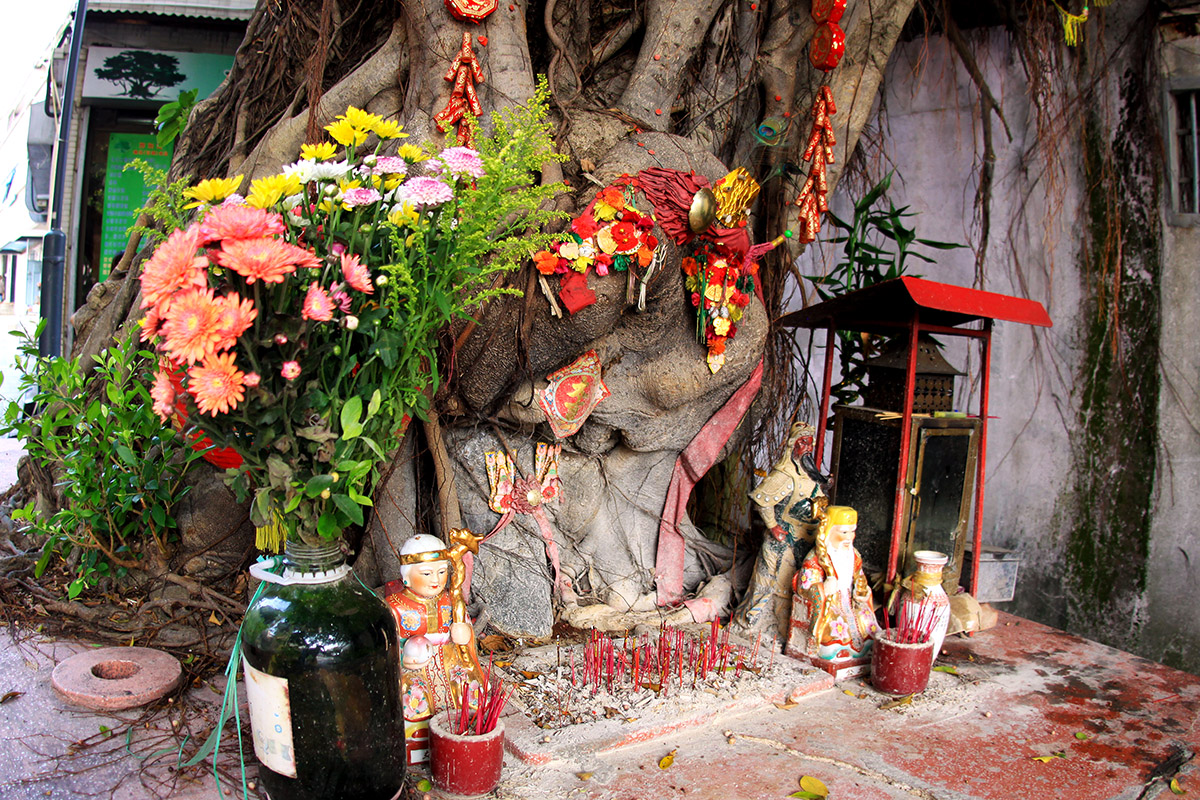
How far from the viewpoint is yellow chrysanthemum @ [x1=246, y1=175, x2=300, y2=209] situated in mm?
1979

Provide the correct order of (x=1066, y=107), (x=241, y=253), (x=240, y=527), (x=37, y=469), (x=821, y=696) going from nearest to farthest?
(x=241, y=253) < (x=821, y=696) < (x=240, y=527) < (x=37, y=469) < (x=1066, y=107)

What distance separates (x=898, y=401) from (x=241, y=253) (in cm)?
313

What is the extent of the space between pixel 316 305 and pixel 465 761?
52.4 inches

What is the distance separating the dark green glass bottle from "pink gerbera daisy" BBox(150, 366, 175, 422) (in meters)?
0.46

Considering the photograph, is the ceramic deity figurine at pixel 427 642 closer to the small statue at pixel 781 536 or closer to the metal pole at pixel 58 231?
the small statue at pixel 781 536

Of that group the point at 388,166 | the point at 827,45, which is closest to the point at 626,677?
the point at 388,166

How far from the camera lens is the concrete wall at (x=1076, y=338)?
4.70 meters

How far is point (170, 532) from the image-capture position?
3.60 m

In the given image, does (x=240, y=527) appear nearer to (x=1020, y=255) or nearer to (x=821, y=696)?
(x=821, y=696)

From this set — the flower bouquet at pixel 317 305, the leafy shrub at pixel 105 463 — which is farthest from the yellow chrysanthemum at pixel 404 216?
the leafy shrub at pixel 105 463

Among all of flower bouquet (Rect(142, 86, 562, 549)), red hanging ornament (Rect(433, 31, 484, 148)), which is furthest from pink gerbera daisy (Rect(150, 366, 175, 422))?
red hanging ornament (Rect(433, 31, 484, 148))

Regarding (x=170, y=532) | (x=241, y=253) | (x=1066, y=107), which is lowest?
(x=170, y=532)

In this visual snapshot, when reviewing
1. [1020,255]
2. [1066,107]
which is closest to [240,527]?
[1020,255]

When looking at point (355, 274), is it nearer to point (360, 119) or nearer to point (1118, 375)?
point (360, 119)
